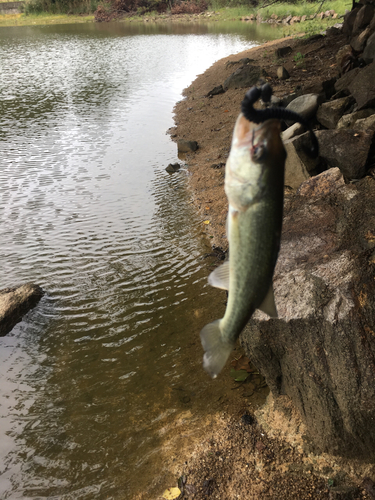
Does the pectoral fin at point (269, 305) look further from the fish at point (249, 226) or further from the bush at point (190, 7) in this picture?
the bush at point (190, 7)

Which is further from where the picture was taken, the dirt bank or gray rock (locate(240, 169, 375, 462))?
the dirt bank

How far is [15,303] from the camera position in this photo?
5.80m

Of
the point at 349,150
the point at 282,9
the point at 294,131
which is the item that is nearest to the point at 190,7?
the point at 282,9

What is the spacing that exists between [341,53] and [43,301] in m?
10.8

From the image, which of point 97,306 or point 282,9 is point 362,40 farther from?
point 282,9

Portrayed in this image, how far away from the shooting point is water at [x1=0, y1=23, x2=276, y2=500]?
3.96m

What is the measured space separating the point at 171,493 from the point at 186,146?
10.2 m

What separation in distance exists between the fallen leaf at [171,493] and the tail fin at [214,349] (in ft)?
8.51

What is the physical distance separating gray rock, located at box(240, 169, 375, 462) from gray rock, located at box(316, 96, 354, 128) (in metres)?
4.53

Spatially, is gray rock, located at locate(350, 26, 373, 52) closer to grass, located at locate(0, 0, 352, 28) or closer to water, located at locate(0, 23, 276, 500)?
water, located at locate(0, 23, 276, 500)

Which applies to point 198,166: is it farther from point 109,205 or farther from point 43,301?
point 43,301

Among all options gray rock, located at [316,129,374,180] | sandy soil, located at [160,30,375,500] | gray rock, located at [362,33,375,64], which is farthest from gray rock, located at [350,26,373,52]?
sandy soil, located at [160,30,375,500]

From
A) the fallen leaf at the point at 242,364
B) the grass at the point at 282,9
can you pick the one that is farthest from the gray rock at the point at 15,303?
the grass at the point at 282,9

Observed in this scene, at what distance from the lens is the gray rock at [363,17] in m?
12.3
